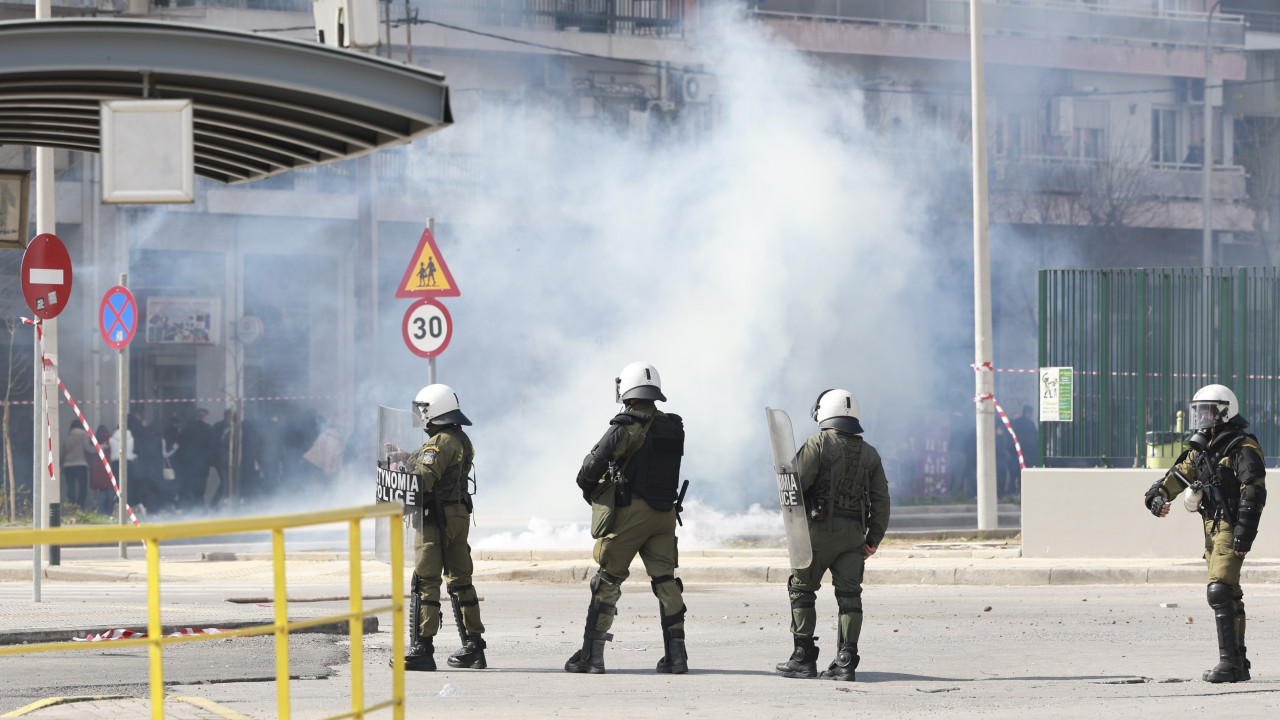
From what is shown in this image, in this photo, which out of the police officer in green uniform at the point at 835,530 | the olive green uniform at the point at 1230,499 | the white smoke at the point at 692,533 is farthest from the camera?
the white smoke at the point at 692,533

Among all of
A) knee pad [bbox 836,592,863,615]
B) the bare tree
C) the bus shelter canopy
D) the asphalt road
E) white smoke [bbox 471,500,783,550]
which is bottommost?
white smoke [bbox 471,500,783,550]

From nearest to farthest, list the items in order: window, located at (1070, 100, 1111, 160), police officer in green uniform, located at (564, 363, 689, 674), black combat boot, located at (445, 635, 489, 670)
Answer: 1. police officer in green uniform, located at (564, 363, 689, 674)
2. black combat boot, located at (445, 635, 489, 670)
3. window, located at (1070, 100, 1111, 160)

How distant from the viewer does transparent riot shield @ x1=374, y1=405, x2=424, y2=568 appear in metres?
7.82

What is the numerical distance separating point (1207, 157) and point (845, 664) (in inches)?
1023

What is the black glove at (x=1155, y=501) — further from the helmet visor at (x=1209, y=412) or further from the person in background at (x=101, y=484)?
the person in background at (x=101, y=484)

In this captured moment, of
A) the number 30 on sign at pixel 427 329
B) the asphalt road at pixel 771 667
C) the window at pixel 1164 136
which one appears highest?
the window at pixel 1164 136

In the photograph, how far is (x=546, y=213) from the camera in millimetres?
25359

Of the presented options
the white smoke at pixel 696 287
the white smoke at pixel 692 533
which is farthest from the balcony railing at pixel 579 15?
the white smoke at pixel 692 533

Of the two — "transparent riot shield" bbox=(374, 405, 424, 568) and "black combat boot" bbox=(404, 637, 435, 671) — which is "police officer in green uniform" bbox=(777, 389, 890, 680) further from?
"transparent riot shield" bbox=(374, 405, 424, 568)

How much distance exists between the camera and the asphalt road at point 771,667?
675 cm

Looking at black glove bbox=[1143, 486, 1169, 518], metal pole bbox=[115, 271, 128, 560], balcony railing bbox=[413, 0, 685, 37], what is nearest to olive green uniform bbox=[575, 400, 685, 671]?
black glove bbox=[1143, 486, 1169, 518]

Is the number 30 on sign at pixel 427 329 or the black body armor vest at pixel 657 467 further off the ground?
the number 30 on sign at pixel 427 329

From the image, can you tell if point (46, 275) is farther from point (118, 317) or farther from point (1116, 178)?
point (1116, 178)

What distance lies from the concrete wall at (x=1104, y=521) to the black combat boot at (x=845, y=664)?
595 centimetres
